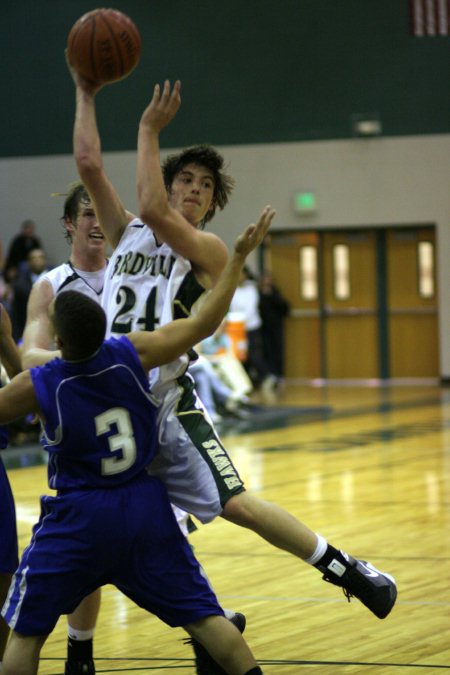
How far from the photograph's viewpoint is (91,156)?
3.49m

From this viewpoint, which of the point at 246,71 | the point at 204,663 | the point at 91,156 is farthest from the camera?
the point at 246,71

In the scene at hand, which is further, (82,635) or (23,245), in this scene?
(23,245)

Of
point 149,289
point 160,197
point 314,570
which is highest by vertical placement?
point 160,197

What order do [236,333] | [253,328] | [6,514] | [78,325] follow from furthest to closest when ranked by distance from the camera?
[253,328]
[236,333]
[6,514]
[78,325]

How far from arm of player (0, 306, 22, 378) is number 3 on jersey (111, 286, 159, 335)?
33cm

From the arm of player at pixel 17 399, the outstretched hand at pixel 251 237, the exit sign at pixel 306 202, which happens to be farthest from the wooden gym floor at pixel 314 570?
the exit sign at pixel 306 202

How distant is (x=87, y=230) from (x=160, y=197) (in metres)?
0.57

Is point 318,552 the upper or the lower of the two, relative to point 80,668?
upper

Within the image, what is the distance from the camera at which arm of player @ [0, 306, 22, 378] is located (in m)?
3.48

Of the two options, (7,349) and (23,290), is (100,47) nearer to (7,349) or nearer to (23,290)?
(7,349)

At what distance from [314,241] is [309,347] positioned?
1569 millimetres

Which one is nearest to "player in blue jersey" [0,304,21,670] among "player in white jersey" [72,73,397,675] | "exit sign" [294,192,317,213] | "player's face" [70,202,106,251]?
"player in white jersey" [72,73,397,675]

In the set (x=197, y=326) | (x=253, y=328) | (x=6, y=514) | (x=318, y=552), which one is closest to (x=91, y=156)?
(x=197, y=326)

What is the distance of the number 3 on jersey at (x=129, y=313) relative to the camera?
3643mm
